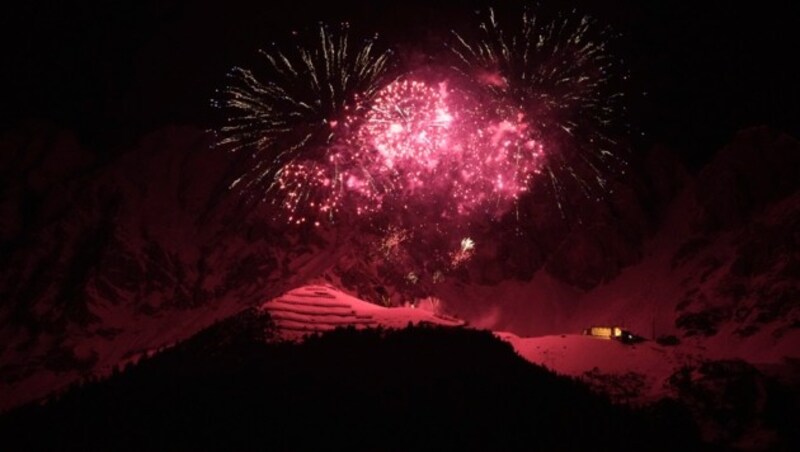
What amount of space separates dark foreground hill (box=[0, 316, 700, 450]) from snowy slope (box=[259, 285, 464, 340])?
11.1 feet

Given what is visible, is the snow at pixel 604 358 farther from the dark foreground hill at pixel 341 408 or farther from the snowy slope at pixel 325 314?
the dark foreground hill at pixel 341 408

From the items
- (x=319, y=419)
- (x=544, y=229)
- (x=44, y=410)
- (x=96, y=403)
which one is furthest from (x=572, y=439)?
(x=544, y=229)

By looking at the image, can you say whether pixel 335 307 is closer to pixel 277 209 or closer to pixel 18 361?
pixel 18 361

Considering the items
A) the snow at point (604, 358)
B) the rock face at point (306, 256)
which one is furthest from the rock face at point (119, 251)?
the snow at point (604, 358)

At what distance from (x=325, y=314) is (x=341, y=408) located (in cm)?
1055

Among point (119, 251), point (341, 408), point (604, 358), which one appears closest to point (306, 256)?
point (119, 251)

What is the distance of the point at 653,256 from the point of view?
63969mm

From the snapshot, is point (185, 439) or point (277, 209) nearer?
point (185, 439)

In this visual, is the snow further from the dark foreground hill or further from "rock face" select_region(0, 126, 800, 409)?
"rock face" select_region(0, 126, 800, 409)

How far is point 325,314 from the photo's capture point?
24.1m

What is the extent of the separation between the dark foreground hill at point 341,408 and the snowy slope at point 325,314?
339 centimetres

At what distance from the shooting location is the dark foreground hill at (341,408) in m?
12.6

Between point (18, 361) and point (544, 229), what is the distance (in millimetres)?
53691

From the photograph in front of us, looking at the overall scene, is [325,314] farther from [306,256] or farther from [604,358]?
[306,256]
